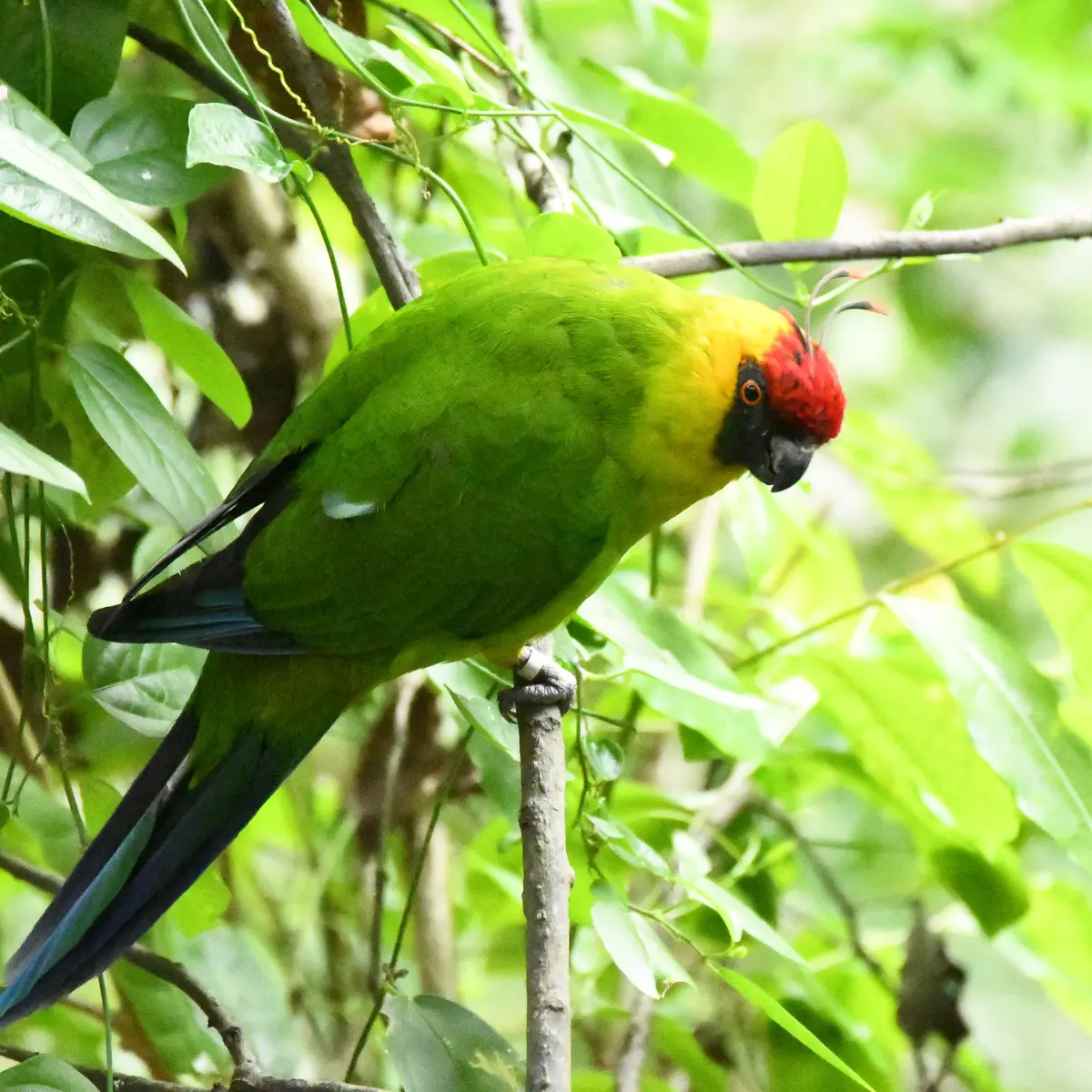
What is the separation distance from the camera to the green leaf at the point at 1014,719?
1178 millimetres

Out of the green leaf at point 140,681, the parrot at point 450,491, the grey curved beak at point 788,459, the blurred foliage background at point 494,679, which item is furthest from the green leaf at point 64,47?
the grey curved beak at point 788,459

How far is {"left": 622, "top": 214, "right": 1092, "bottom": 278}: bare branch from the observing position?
126 centimetres

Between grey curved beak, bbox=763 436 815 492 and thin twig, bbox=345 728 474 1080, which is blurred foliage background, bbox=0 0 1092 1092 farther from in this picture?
grey curved beak, bbox=763 436 815 492

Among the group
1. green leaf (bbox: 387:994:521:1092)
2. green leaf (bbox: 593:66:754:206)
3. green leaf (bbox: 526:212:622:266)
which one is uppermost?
green leaf (bbox: 593:66:754:206)

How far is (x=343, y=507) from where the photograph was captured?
1182 millimetres

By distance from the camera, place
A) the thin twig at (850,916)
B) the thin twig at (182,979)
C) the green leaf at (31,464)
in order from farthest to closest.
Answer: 1. the thin twig at (850,916)
2. the thin twig at (182,979)
3. the green leaf at (31,464)

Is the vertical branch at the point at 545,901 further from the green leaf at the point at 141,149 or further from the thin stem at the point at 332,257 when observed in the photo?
the green leaf at the point at 141,149

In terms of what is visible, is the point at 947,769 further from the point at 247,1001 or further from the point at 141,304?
the point at 141,304

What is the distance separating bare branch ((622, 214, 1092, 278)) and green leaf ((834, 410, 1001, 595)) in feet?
1.44

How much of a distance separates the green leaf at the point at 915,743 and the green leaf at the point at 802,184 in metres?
0.44

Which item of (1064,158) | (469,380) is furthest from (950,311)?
(469,380)

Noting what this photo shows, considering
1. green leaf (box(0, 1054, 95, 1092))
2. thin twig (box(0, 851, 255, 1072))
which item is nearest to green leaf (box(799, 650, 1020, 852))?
thin twig (box(0, 851, 255, 1072))

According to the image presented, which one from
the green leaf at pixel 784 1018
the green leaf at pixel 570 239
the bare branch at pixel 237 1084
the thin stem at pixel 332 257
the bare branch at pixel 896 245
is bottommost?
the bare branch at pixel 237 1084

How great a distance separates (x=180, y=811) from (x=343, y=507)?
0.31 m
